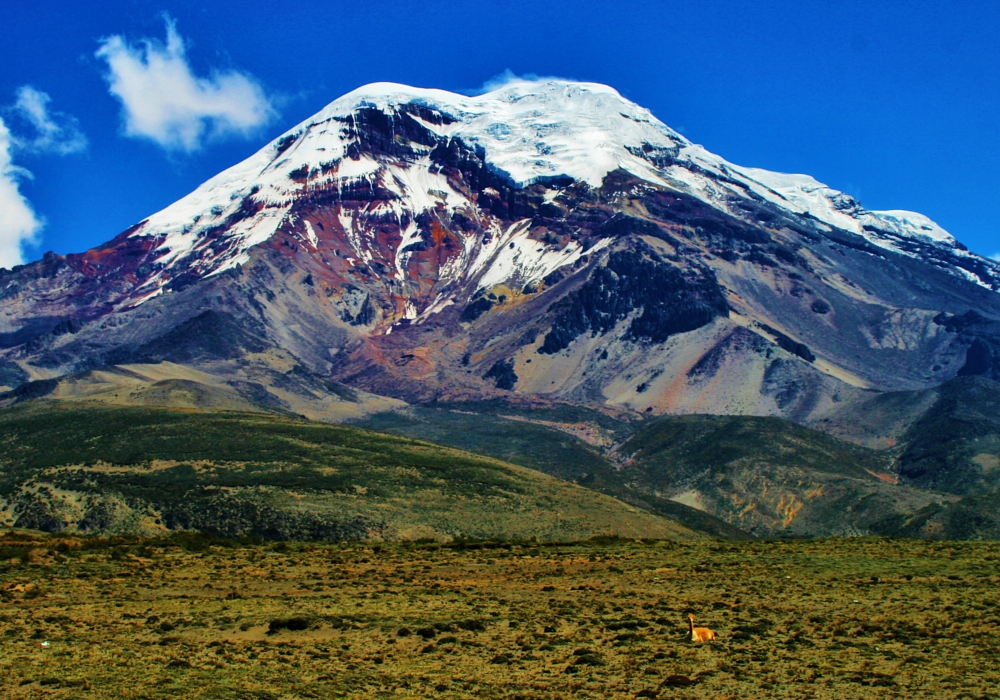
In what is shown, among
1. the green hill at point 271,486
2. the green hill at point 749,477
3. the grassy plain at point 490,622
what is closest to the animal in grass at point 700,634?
the grassy plain at point 490,622

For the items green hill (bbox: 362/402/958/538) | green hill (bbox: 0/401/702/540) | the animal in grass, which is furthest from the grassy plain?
green hill (bbox: 362/402/958/538)

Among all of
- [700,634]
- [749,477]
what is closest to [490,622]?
[700,634]

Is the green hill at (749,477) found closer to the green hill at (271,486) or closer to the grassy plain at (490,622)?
the green hill at (271,486)

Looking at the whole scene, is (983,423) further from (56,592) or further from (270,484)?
(56,592)

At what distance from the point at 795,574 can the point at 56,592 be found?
29720 millimetres

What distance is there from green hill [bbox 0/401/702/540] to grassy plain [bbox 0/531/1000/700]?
27833 mm

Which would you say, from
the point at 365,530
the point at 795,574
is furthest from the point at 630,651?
the point at 365,530

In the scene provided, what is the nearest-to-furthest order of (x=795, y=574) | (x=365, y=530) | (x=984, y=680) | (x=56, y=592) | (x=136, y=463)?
(x=984, y=680), (x=56, y=592), (x=795, y=574), (x=365, y=530), (x=136, y=463)

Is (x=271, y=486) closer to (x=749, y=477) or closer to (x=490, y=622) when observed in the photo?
(x=490, y=622)

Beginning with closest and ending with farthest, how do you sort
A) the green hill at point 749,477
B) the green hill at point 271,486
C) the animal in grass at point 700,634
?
the animal in grass at point 700,634
the green hill at point 271,486
the green hill at point 749,477

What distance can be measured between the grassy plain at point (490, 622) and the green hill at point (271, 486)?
27.8 m

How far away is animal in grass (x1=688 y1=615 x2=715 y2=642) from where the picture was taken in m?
32.1

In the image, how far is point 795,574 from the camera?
44.4 metres

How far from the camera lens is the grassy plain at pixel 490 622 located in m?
27.4
